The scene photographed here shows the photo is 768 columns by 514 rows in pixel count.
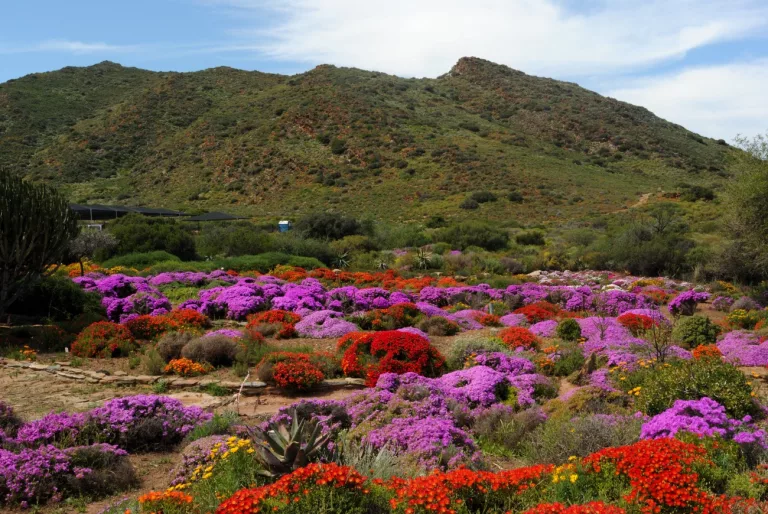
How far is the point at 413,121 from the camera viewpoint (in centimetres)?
6725

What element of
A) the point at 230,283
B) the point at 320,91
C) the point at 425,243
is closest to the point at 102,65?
the point at 320,91

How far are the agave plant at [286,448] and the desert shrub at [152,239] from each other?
22.4 m

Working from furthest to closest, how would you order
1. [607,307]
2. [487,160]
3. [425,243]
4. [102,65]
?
[102,65] < [487,160] < [425,243] < [607,307]

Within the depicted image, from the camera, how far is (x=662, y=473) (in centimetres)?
466

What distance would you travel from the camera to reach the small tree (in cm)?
2341

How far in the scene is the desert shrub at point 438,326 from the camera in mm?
13602

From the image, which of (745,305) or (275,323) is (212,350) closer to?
(275,323)

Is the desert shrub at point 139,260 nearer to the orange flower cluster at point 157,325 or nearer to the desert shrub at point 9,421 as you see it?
the orange flower cluster at point 157,325

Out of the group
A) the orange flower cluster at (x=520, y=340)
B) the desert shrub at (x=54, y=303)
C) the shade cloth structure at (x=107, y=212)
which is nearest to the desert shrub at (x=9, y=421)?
the desert shrub at (x=54, y=303)

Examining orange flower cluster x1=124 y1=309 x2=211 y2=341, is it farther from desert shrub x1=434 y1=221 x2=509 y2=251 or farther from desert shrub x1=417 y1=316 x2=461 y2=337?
desert shrub x1=434 y1=221 x2=509 y2=251

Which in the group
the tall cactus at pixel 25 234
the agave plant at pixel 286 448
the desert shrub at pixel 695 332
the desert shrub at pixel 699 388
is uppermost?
the tall cactus at pixel 25 234

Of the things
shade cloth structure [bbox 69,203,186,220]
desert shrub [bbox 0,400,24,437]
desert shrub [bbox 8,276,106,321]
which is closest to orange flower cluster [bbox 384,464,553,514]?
desert shrub [bbox 0,400,24,437]

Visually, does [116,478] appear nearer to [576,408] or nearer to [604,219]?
[576,408]

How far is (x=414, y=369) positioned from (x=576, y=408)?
9.55ft
